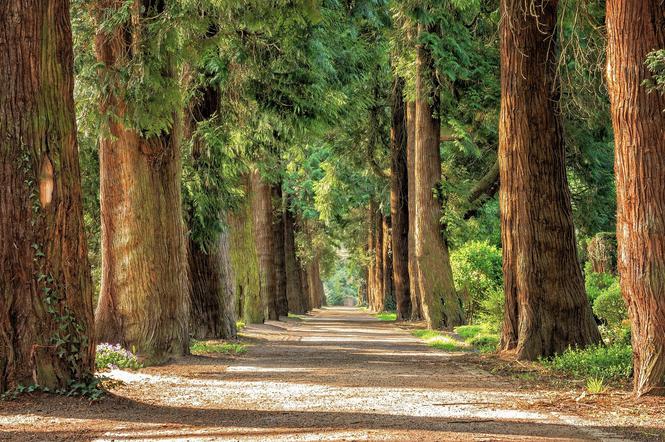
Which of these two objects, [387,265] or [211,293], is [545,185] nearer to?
[211,293]

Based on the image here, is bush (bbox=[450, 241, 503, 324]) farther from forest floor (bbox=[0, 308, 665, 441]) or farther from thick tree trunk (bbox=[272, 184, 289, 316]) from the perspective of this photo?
forest floor (bbox=[0, 308, 665, 441])

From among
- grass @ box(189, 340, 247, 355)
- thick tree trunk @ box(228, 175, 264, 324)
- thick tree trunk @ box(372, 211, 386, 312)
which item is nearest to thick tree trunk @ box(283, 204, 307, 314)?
thick tree trunk @ box(372, 211, 386, 312)

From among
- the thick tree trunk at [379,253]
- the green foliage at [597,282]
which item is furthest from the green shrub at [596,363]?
the thick tree trunk at [379,253]

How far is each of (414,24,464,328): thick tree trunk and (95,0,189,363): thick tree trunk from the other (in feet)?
35.5

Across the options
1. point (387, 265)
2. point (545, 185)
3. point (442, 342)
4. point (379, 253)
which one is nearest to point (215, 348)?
point (442, 342)

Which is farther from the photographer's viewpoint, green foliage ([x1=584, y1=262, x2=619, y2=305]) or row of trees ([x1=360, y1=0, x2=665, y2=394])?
A: green foliage ([x1=584, y1=262, x2=619, y2=305])

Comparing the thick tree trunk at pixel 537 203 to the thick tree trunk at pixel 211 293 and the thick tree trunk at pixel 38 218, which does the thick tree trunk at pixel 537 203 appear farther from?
the thick tree trunk at pixel 211 293

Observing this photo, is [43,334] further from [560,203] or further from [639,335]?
[560,203]

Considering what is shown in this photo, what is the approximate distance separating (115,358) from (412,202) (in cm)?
1668

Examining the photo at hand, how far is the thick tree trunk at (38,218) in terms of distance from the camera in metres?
8.84

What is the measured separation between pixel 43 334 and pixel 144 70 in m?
5.21

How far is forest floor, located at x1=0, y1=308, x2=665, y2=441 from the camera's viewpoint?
7320mm

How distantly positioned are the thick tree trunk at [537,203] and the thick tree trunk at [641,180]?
14.7 ft

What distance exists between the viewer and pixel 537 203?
1410 centimetres
